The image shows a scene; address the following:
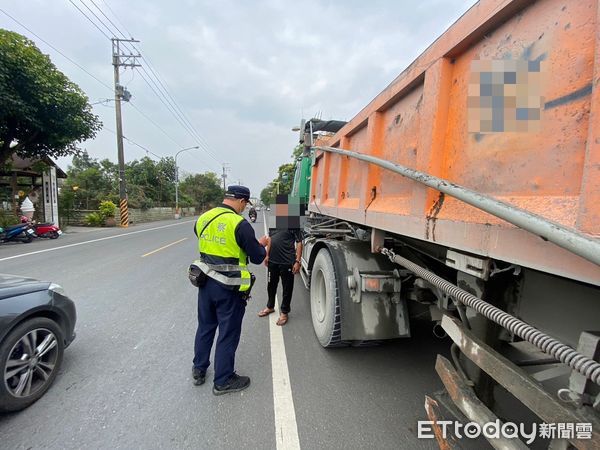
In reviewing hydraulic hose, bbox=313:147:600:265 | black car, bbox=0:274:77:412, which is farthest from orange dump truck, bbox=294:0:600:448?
black car, bbox=0:274:77:412

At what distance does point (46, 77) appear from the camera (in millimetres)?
11359

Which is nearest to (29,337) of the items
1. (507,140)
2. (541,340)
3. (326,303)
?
(326,303)

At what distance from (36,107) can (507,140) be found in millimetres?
15454

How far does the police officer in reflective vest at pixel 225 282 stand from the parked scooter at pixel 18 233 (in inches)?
520

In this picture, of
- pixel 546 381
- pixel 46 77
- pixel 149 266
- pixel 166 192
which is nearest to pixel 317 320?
pixel 546 381

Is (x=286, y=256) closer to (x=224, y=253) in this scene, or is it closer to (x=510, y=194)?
(x=224, y=253)

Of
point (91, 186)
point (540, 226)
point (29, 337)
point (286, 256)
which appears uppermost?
A: point (91, 186)

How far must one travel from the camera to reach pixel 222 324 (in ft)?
8.16

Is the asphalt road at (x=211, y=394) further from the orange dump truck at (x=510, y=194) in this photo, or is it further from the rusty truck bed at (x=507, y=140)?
the rusty truck bed at (x=507, y=140)

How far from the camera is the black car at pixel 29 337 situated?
2145 mm

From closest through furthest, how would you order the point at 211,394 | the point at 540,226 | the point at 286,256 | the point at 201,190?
the point at 540,226
the point at 211,394
the point at 286,256
the point at 201,190

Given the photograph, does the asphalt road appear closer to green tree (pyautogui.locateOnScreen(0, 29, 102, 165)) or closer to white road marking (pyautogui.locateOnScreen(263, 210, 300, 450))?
white road marking (pyautogui.locateOnScreen(263, 210, 300, 450))

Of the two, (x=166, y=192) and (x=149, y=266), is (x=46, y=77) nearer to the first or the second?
(x=149, y=266)

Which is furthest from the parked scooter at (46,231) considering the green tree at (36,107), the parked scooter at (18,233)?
the green tree at (36,107)
